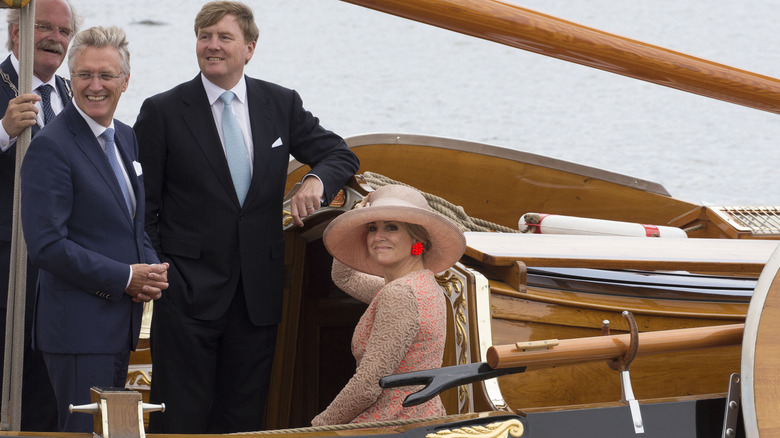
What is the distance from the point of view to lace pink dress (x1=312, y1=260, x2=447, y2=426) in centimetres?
196

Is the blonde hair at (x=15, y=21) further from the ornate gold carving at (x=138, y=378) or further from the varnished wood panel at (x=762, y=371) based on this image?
the varnished wood panel at (x=762, y=371)

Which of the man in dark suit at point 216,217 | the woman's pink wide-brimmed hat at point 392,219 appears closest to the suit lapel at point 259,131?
the man in dark suit at point 216,217

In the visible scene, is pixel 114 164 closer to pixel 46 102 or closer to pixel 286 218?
pixel 46 102

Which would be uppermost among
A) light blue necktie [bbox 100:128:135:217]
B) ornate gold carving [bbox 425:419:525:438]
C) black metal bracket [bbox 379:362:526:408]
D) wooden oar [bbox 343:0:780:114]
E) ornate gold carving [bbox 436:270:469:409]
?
wooden oar [bbox 343:0:780:114]

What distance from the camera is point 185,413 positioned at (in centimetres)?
248

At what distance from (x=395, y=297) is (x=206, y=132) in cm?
72

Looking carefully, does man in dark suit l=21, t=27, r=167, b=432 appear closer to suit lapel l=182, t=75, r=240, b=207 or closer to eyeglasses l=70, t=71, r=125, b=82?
eyeglasses l=70, t=71, r=125, b=82

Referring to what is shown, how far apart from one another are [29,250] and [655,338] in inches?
44.9

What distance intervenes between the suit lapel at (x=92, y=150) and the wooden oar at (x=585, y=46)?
1.94ft

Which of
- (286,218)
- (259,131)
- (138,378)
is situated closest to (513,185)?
(286,218)

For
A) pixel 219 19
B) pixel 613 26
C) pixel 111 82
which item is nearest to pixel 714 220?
pixel 219 19

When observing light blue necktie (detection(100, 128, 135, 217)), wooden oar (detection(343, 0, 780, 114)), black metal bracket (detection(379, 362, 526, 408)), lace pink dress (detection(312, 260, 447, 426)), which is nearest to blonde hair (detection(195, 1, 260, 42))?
light blue necktie (detection(100, 128, 135, 217))

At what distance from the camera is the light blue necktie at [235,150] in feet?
8.12

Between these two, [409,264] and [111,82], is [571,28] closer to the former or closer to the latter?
[409,264]
